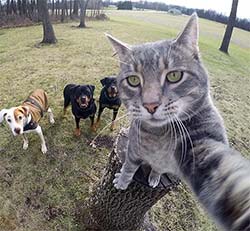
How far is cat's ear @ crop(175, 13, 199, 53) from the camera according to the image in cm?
190

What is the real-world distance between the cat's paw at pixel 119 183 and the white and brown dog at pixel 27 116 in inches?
68.3

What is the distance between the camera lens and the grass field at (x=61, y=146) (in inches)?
172

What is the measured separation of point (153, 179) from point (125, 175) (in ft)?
0.72

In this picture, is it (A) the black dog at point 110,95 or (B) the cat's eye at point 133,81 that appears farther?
(A) the black dog at point 110,95

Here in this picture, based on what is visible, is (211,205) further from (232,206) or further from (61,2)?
(61,2)

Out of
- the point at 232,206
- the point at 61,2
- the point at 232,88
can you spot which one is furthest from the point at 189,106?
the point at 61,2

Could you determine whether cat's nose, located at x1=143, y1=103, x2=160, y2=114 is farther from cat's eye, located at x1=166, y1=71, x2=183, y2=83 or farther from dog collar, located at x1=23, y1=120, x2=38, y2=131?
dog collar, located at x1=23, y1=120, x2=38, y2=131

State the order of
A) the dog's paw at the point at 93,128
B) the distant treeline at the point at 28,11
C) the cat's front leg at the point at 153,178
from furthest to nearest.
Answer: the distant treeline at the point at 28,11
the dog's paw at the point at 93,128
the cat's front leg at the point at 153,178

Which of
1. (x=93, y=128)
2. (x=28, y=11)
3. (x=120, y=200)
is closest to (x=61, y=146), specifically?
(x=93, y=128)

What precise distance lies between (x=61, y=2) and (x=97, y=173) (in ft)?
48.4

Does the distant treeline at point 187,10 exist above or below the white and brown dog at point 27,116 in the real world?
below

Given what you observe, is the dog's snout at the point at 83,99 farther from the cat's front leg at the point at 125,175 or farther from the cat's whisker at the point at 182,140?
the cat's whisker at the point at 182,140

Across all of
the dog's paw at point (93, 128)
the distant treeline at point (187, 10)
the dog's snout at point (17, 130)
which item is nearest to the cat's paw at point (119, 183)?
the dog's snout at point (17, 130)

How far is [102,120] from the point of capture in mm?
5762
